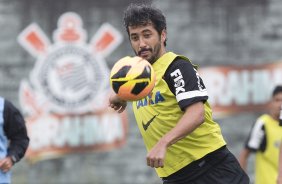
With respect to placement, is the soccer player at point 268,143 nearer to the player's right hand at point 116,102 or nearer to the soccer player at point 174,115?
the soccer player at point 174,115

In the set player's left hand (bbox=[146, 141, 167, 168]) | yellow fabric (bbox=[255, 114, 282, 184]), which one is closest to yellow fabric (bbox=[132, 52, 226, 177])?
player's left hand (bbox=[146, 141, 167, 168])

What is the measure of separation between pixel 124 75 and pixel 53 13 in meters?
6.24

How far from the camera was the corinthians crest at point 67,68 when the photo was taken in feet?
32.7

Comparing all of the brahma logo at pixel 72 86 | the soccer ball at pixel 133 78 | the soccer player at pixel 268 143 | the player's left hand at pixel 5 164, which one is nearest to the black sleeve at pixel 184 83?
the soccer ball at pixel 133 78

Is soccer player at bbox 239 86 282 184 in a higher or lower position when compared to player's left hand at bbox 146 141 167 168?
lower

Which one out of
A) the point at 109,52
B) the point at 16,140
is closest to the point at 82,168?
the point at 109,52

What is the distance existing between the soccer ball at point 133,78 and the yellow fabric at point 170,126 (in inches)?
8.5

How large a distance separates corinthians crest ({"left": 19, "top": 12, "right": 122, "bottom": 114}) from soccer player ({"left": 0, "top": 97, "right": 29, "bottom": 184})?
3531 mm

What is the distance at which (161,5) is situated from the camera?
10.0m

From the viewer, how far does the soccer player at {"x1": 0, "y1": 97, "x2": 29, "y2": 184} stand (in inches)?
244

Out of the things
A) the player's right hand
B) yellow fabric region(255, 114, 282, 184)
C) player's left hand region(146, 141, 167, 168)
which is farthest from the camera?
yellow fabric region(255, 114, 282, 184)

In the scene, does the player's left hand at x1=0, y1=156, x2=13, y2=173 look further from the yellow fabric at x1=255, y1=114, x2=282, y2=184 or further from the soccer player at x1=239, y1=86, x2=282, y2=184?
the yellow fabric at x1=255, y1=114, x2=282, y2=184

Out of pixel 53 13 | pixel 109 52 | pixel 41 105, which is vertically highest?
pixel 53 13

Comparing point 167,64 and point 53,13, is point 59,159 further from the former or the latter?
point 167,64
